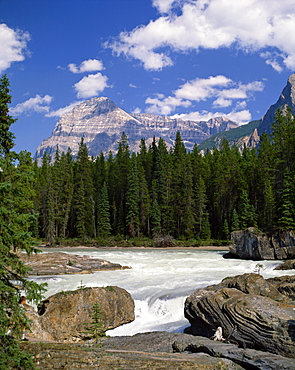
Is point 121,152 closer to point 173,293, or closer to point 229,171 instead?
point 229,171

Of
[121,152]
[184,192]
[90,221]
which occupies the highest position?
[121,152]

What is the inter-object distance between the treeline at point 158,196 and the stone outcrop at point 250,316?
43.0m

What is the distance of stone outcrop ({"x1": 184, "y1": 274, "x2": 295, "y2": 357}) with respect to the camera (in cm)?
968

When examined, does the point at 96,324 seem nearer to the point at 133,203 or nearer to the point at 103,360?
the point at 103,360

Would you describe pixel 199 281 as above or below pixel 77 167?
below

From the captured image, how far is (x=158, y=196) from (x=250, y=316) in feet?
190

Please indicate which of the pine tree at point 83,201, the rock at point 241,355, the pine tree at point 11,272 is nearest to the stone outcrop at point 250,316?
the rock at point 241,355

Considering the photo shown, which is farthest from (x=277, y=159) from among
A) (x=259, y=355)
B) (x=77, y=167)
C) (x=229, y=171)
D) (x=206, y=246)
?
(x=259, y=355)

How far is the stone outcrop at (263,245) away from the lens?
33.2 metres

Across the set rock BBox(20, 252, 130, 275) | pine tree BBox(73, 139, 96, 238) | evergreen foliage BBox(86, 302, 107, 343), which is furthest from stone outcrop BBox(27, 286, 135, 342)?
pine tree BBox(73, 139, 96, 238)

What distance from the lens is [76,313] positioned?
1413 centimetres

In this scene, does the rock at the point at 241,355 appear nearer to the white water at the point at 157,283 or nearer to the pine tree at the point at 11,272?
the white water at the point at 157,283

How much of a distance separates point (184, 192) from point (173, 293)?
46219 millimetres

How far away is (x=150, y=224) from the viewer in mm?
65750
